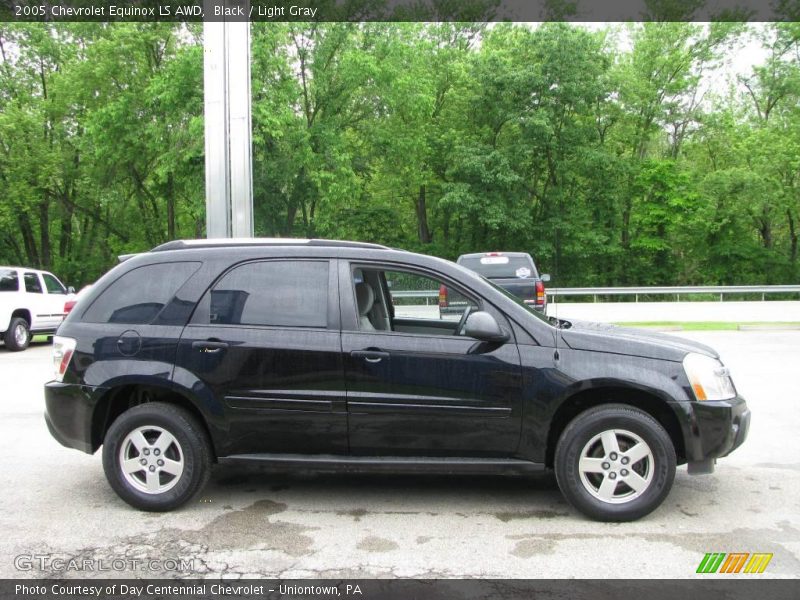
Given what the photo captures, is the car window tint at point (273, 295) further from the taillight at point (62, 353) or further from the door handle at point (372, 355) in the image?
the taillight at point (62, 353)

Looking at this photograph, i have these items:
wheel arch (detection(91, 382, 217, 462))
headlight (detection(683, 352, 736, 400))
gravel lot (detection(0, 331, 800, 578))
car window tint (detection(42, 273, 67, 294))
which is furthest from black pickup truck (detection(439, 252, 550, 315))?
car window tint (detection(42, 273, 67, 294))

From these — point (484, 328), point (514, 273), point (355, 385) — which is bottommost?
point (355, 385)

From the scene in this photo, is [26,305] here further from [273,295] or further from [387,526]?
[387,526]

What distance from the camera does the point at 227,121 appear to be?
1092cm

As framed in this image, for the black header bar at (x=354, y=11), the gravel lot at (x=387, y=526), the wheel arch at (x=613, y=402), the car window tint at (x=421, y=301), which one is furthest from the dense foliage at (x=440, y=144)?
→ the wheel arch at (x=613, y=402)

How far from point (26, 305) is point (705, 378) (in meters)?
14.9

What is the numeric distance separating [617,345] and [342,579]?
7.14ft

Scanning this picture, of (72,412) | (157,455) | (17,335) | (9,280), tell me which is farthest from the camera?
(9,280)

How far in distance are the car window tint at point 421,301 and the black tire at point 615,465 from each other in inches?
41.9

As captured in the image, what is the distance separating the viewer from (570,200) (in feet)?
111

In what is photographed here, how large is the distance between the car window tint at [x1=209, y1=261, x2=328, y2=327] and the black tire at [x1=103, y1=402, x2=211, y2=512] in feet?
2.33

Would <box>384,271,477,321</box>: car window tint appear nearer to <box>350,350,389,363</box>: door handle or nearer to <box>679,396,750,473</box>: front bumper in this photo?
<box>350,350,389,363</box>: door handle

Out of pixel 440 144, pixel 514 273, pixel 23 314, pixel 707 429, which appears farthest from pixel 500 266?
pixel 440 144

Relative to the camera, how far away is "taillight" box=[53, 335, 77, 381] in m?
4.55
